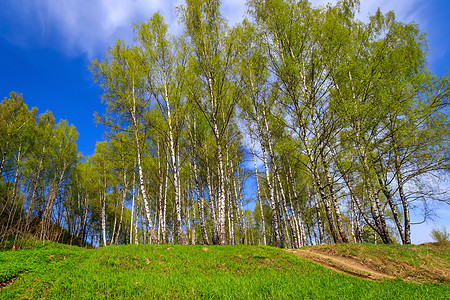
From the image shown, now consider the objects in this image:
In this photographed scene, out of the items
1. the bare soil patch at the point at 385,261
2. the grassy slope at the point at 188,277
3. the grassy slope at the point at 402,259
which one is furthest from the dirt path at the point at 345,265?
the grassy slope at the point at 188,277

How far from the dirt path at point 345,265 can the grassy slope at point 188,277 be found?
783 mm

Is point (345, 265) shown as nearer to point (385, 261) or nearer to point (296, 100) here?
point (385, 261)

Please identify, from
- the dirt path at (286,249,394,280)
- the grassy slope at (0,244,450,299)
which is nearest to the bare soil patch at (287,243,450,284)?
the dirt path at (286,249,394,280)

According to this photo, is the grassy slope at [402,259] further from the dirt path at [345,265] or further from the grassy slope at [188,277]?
the grassy slope at [188,277]

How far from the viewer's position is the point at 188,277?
5.86m

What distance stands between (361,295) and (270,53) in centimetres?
1242

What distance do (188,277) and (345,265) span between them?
5.89 meters

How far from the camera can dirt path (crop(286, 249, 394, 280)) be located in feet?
23.0

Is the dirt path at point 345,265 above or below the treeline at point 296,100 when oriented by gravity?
below

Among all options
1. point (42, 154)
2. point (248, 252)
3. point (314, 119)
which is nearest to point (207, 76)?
point (314, 119)

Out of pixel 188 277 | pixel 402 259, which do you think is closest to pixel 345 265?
pixel 402 259

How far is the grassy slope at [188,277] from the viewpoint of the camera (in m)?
4.34

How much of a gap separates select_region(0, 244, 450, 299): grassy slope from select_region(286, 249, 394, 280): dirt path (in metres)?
0.78

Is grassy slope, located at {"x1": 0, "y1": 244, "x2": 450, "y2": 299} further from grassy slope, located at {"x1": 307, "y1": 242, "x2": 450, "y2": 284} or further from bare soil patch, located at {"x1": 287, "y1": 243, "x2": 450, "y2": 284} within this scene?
grassy slope, located at {"x1": 307, "y1": 242, "x2": 450, "y2": 284}
